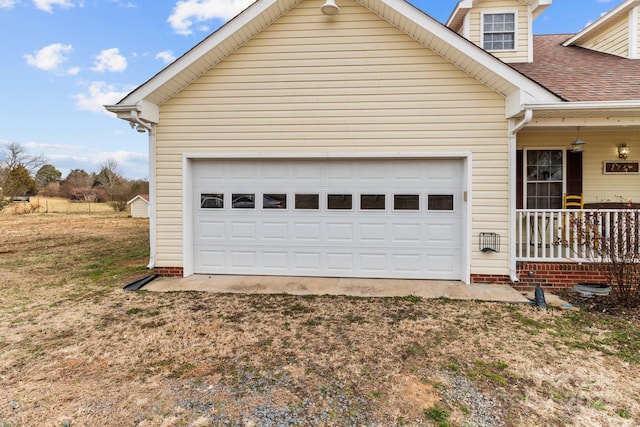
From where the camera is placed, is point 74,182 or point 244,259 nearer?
point 244,259

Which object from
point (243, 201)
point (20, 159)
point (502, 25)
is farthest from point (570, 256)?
point (20, 159)

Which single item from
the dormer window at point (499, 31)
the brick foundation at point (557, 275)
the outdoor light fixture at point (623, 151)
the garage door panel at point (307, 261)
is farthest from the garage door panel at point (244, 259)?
the outdoor light fixture at point (623, 151)

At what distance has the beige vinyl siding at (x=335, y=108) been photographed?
604 cm

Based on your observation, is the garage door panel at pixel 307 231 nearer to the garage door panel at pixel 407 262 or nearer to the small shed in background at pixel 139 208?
the garage door panel at pixel 407 262

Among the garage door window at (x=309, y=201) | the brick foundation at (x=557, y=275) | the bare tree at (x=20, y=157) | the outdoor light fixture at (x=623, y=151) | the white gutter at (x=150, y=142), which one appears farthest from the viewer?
the bare tree at (x=20, y=157)

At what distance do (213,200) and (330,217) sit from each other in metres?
2.46

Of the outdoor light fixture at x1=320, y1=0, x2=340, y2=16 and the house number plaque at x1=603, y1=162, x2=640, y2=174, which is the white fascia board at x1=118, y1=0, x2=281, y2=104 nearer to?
the outdoor light fixture at x1=320, y1=0, x2=340, y2=16

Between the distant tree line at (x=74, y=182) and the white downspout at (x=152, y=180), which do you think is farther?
the distant tree line at (x=74, y=182)

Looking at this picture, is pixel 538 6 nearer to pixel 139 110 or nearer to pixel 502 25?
pixel 502 25

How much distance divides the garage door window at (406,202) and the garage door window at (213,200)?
3554mm

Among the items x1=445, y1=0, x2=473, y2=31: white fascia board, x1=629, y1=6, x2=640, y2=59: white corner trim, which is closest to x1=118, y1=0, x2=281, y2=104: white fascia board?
x1=445, y1=0, x2=473, y2=31: white fascia board

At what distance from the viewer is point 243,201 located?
673 centimetres

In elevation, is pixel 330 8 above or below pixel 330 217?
above

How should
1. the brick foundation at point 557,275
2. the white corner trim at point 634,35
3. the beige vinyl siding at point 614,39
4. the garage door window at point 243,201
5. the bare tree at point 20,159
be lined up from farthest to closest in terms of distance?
1. the bare tree at point 20,159
2. the beige vinyl siding at point 614,39
3. the white corner trim at point 634,35
4. the garage door window at point 243,201
5. the brick foundation at point 557,275
